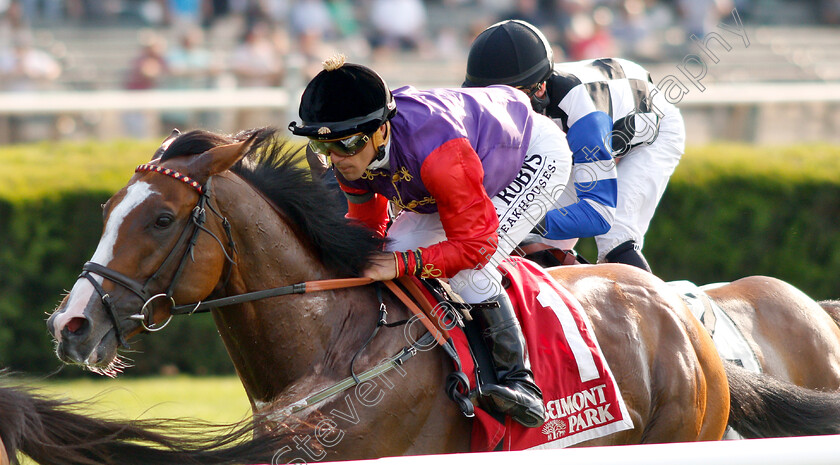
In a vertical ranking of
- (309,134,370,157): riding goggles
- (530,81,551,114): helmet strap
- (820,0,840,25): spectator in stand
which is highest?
(309,134,370,157): riding goggles

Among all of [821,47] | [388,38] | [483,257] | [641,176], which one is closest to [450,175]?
[483,257]

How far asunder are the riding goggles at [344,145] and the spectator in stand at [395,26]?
34.8 ft

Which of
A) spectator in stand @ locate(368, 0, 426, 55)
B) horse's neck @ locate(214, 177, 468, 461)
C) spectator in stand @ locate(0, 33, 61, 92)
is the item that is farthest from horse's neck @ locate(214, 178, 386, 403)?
spectator in stand @ locate(368, 0, 426, 55)

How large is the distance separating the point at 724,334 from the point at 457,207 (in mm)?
1579

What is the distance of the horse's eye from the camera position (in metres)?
2.86

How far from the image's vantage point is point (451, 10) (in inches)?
615

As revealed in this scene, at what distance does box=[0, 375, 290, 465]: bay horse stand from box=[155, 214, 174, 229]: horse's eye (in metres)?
0.55

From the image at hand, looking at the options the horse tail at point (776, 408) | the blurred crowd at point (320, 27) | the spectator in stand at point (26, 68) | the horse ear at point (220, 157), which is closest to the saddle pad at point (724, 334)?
the horse tail at point (776, 408)

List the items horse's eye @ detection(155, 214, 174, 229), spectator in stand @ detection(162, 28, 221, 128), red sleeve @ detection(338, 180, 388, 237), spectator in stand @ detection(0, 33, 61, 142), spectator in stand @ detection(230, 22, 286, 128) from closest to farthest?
horse's eye @ detection(155, 214, 174, 229)
red sleeve @ detection(338, 180, 388, 237)
spectator in stand @ detection(0, 33, 61, 142)
spectator in stand @ detection(162, 28, 221, 128)
spectator in stand @ detection(230, 22, 286, 128)

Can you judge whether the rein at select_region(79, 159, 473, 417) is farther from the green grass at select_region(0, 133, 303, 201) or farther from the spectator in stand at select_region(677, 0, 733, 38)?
the spectator in stand at select_region(677, 0, 733, 38)

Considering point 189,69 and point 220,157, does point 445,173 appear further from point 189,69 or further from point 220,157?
point 189,69

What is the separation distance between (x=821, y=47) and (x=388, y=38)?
6.07m

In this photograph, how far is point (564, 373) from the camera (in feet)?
10.8

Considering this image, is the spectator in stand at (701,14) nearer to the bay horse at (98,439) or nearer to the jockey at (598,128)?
the jockey at (598,128)
